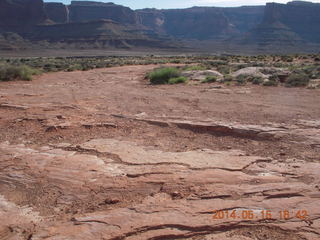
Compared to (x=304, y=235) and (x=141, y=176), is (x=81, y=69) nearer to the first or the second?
(x=141, y=176)

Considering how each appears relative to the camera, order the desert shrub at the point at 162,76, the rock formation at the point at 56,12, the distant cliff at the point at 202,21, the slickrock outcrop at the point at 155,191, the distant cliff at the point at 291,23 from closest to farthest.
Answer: the slickrock outcrop at the point at 155,191
the desert shrub at the point at 162,76
the distant cliff at the point at 291,23
the rock formation at the point at 56,12
the distant cliff at the point at 202,21

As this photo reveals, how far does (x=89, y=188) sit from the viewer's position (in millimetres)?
3994

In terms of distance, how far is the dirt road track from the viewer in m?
3.17

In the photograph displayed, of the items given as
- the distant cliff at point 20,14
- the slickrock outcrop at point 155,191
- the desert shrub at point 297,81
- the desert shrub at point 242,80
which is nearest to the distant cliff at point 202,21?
the distant cliff at point 20,14

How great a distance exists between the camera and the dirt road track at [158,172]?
3168 mm

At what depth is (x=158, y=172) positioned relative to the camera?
4.39m

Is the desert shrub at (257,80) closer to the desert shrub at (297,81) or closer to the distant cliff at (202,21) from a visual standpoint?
the desert shrub at (297,81)

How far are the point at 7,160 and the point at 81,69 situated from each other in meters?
20.9

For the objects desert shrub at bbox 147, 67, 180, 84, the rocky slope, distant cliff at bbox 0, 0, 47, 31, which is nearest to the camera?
desert shrub at bbox 147, 67, 180, 84

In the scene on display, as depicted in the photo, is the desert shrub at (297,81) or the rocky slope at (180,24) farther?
the rocky slope at (180,24)

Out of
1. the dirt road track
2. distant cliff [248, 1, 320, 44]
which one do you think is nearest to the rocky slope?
distant cliff [248, 1, 320, 44]

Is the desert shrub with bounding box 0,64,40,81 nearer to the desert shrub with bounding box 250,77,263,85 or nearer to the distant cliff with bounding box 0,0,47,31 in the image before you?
the desert shrub with bounding box 250,77,263,85

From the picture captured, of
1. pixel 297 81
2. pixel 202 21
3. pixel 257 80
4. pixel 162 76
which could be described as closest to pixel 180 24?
pixel 202 21

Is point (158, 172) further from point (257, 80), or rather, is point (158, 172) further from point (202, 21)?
point (202, 21)
